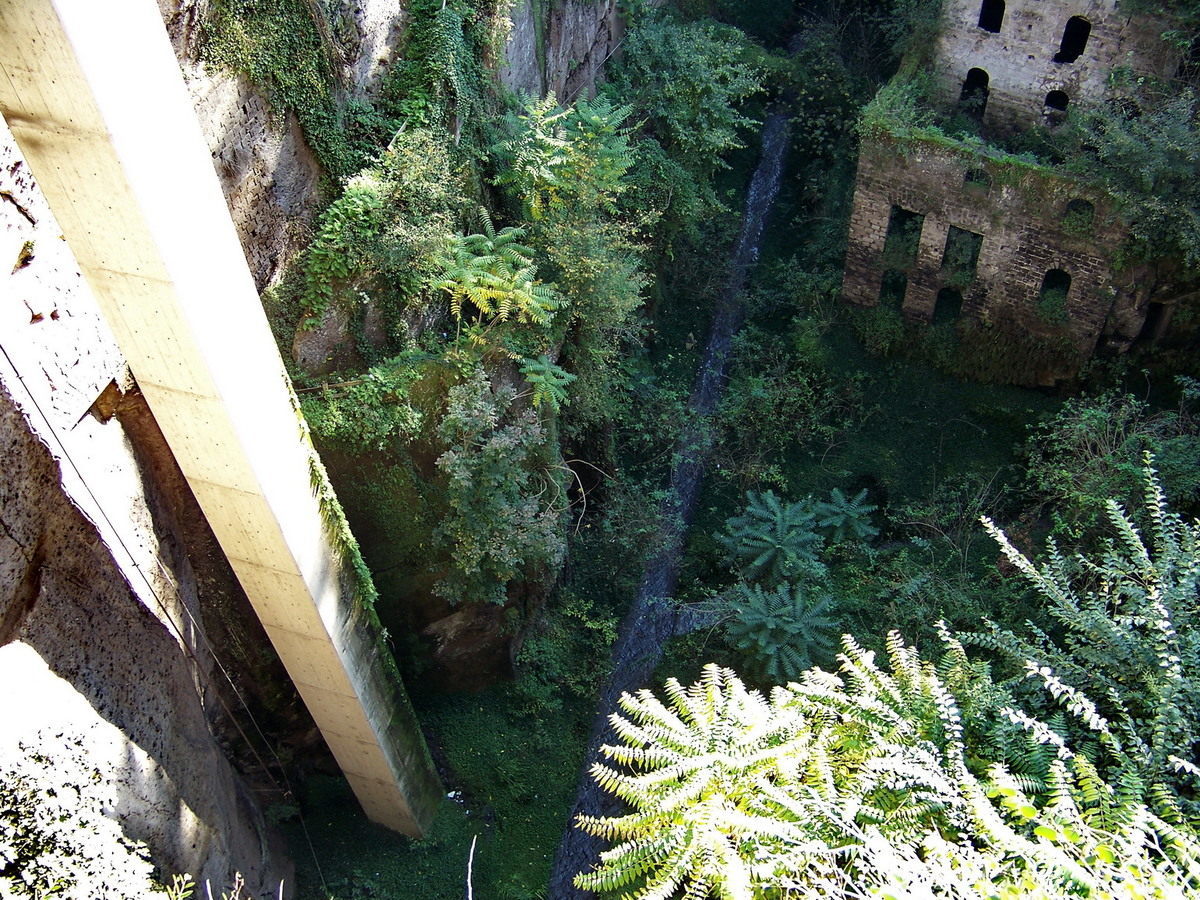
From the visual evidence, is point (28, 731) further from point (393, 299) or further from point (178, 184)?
point (393, 299)

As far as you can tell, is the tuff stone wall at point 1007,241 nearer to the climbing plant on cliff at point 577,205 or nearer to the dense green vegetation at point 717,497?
the dense green vegetation at point 717,497

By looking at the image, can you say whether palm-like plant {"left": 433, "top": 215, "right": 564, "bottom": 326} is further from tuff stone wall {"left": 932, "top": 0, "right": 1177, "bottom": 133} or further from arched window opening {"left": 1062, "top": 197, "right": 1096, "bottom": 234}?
tuff stone wall {"left": 932, "top": 0, "right": 1177, "bottom": 133}

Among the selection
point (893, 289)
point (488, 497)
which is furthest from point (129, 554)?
point (893, 289)

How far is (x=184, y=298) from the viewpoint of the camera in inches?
269

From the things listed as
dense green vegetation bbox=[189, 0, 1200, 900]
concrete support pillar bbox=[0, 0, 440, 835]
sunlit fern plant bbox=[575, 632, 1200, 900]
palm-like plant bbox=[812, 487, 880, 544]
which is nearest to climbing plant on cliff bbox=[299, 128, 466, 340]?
dense green vegetation bbox=[189, 0, 1200, 900]

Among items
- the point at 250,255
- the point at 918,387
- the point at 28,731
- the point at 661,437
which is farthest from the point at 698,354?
the point at 28,731

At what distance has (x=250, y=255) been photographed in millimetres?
10078

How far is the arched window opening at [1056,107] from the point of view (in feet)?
51.1

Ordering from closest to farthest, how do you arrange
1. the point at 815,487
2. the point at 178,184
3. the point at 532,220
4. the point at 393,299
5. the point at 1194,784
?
the point at 178,184, the point at 1194,784, the point at 393,299, the point at 532,220, the point at 815,487

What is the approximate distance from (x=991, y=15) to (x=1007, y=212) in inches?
150

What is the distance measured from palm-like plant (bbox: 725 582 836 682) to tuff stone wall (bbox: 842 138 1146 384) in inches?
231

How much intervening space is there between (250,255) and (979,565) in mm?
10071

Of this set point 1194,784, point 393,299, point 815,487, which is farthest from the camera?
point 815,487

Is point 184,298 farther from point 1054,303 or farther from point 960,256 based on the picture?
point 1054,303
